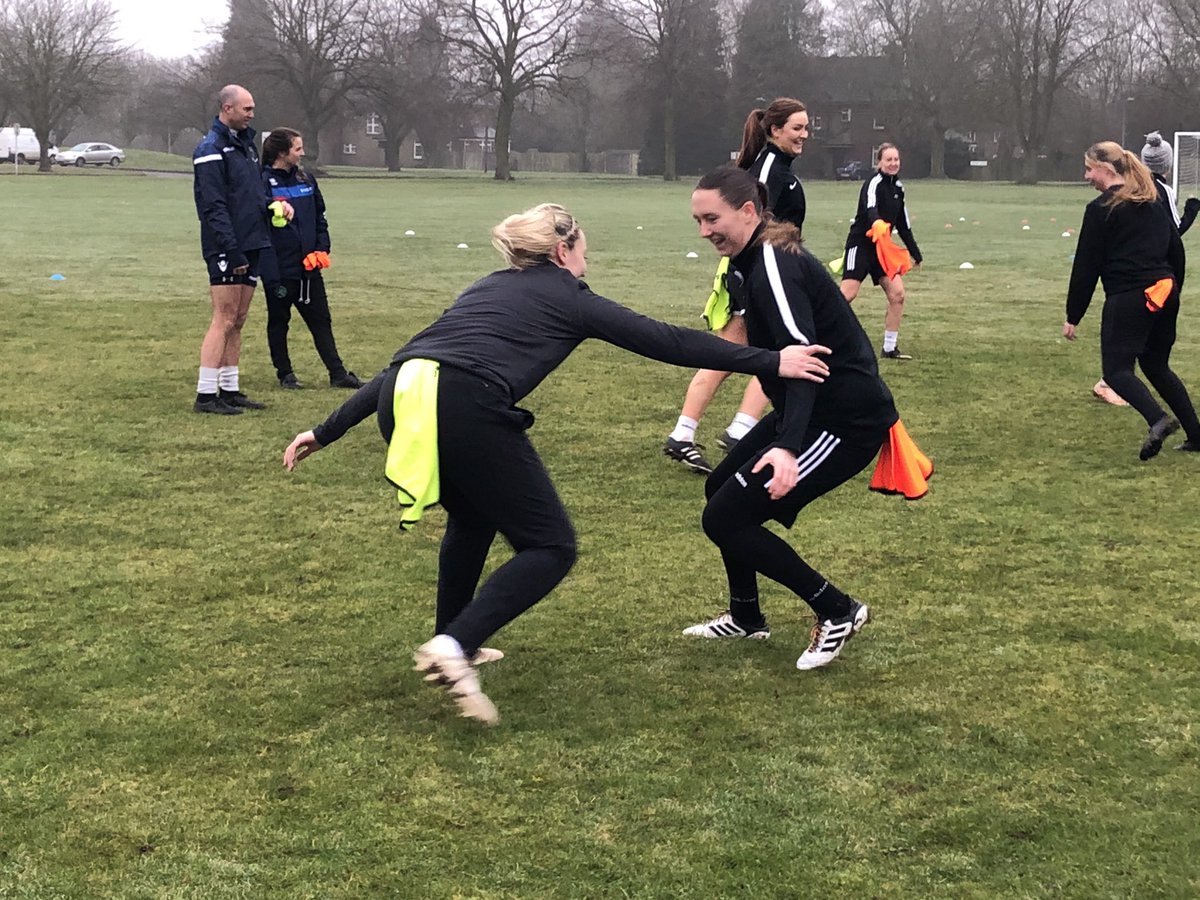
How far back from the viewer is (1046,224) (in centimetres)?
3238

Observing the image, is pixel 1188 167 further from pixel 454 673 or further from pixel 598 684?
pixel 454 673

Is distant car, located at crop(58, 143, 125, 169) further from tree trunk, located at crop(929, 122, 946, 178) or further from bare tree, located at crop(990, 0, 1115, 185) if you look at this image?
bare tree, located at crop(990, 0, 1115, 185)

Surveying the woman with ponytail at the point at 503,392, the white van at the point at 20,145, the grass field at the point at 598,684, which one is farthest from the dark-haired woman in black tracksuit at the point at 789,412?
the white van at the point at 20,145

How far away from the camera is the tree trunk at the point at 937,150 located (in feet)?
258

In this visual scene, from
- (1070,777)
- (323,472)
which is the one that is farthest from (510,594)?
(323,472)

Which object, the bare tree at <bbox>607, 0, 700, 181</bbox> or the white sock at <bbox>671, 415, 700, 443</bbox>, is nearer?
the white sock at <bbox>671, 415, 700, 443</bbox>

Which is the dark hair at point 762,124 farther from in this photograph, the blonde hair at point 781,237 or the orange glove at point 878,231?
the orange glove at point 878,231

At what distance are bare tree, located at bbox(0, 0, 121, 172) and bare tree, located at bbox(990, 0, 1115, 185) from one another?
49.5 metres

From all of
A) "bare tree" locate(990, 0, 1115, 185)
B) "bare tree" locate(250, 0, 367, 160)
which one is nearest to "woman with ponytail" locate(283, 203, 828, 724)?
"bare tree" locate(250, 0, 367, 160)

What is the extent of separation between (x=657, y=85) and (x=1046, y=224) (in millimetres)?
48380

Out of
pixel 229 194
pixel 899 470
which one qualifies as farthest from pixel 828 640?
pixel 229 194

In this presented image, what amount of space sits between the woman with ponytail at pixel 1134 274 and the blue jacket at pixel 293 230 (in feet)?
17.4

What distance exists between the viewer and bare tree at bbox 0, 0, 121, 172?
221 ft

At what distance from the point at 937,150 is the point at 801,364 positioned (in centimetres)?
7886
